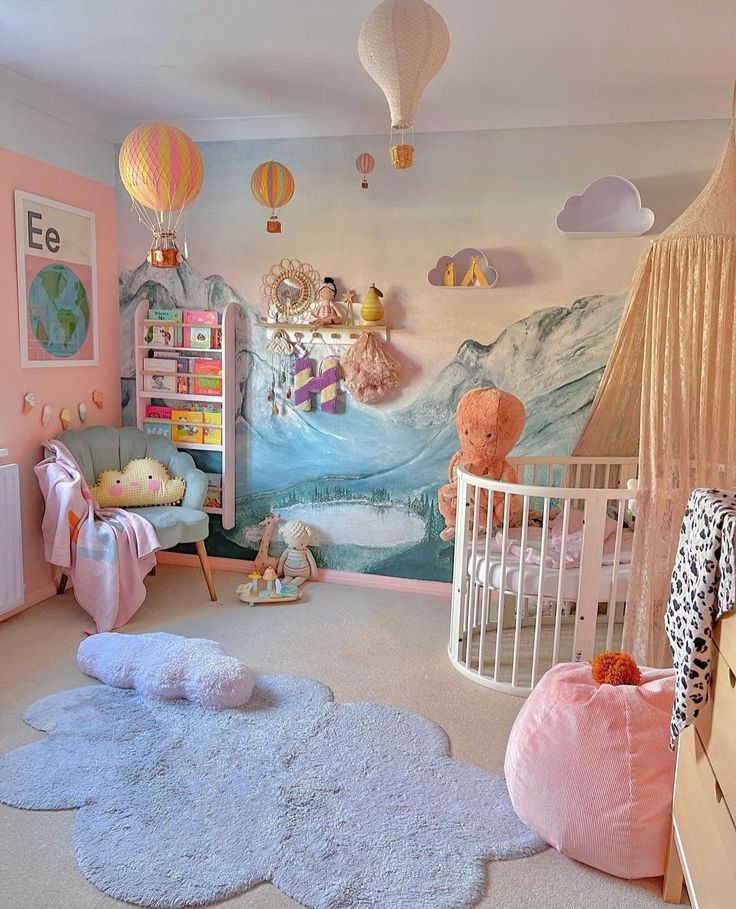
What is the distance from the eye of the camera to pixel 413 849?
6.22ft

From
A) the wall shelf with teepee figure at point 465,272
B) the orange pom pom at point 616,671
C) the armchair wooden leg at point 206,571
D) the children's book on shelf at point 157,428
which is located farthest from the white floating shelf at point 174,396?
the orange pom pom at point 616,671

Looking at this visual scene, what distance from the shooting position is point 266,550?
3945mm

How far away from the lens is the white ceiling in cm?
237

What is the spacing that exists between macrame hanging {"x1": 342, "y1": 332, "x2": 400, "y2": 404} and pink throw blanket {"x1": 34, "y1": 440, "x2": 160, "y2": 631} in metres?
1.25

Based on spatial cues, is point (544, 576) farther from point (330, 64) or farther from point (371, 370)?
point (330, 64)

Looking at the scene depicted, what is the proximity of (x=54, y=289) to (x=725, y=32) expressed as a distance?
3032 mm

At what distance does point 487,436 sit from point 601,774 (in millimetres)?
1508

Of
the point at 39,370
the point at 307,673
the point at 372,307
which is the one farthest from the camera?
the point at 372,307

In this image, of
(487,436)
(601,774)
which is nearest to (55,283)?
(487,436)

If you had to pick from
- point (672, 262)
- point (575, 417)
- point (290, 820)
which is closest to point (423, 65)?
point (672, 262)

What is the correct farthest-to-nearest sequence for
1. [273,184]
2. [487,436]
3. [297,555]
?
[297,555], [273,184], [487,436]

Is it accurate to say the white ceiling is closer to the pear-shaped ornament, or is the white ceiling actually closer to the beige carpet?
the pear-shaped ornament

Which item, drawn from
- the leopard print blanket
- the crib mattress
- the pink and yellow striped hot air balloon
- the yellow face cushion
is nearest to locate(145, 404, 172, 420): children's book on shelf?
the yellow face cushion

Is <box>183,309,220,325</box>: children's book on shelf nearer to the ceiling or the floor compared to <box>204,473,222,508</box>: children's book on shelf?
nearer to the ceiling
